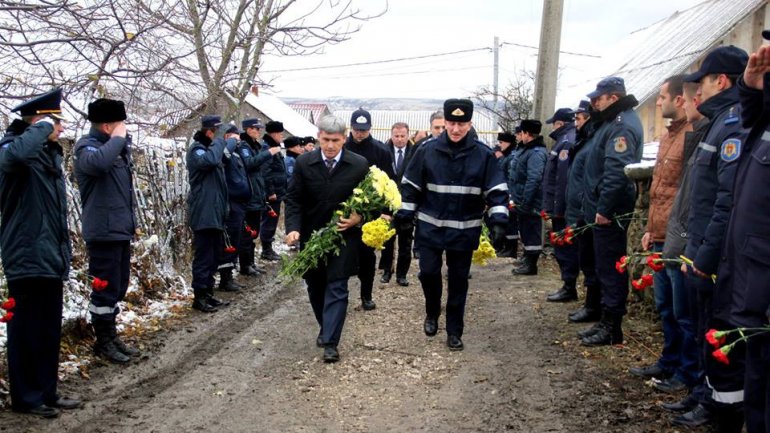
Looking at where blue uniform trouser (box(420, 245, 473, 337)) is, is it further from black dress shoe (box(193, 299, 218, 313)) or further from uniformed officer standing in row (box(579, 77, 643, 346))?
black dress shoe (box(193, 299, 218, 313))

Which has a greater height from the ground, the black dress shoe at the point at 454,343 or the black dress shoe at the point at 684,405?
the black dress shoe at the point at 684,405

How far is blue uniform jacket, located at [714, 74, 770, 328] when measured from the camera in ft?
11.2

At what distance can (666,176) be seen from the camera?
18.6ft

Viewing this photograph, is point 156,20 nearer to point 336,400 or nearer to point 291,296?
point 291,296

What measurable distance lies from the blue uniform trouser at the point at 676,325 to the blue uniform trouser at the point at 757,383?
1.36m

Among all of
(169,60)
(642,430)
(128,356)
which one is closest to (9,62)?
(169,60)

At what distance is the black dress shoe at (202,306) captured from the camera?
28.2ft

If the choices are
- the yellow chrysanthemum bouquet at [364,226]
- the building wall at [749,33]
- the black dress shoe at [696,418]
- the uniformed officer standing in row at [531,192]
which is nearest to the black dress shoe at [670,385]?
the black dress shoe at [696,418]

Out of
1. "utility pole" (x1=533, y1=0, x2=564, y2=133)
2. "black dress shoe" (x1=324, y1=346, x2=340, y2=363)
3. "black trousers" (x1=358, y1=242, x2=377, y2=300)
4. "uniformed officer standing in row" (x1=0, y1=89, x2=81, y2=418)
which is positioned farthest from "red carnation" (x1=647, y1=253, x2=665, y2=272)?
"utility pole" (x1=533, y1=0, x2=564, y2=133)

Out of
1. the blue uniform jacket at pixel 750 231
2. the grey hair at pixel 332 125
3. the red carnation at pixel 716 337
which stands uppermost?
the grey hair at pixel 332 125

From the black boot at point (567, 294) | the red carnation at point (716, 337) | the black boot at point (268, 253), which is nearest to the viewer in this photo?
the red carnation at point (716, 337)

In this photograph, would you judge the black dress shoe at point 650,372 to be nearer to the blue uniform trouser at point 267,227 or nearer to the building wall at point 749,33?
the building wall at point 749,33

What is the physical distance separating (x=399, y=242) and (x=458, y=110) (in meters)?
3.42

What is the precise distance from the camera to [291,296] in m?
9.68
